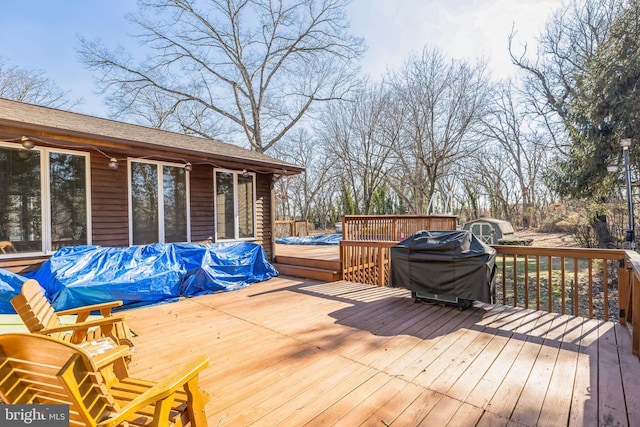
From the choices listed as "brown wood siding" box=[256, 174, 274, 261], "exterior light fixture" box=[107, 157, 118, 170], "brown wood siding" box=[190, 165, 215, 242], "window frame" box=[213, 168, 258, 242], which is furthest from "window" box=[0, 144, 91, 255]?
"brown wood siding" box=[256, 174, 274, 261]

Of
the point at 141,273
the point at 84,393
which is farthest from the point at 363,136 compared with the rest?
the point at 84,393

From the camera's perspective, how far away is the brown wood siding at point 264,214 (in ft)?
25.8

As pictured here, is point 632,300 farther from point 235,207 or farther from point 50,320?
point 235,207

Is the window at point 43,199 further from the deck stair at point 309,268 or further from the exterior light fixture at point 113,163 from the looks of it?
the deck stair at point 309,268

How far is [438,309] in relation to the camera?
421cm

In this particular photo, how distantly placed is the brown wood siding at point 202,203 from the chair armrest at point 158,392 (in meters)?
5.54

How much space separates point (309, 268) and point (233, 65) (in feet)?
49.4

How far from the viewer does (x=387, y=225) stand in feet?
28.2

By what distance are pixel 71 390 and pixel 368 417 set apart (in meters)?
1.67

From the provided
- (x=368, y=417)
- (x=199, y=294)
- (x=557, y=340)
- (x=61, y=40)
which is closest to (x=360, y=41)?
(x=61, y=40)

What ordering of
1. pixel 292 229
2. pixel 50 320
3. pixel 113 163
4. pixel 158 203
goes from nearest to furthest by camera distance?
pixel 50 320 → pixel 113 163 → pixel 158 203 → pixel 292 229

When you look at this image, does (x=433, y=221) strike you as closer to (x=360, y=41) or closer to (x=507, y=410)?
(x=507, y=410)

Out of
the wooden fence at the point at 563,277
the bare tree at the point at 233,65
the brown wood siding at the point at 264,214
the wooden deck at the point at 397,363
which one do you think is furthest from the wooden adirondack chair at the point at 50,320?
the bare tree at the point at 233,65

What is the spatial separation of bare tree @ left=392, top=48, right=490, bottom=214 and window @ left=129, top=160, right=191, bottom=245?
1106 cm
